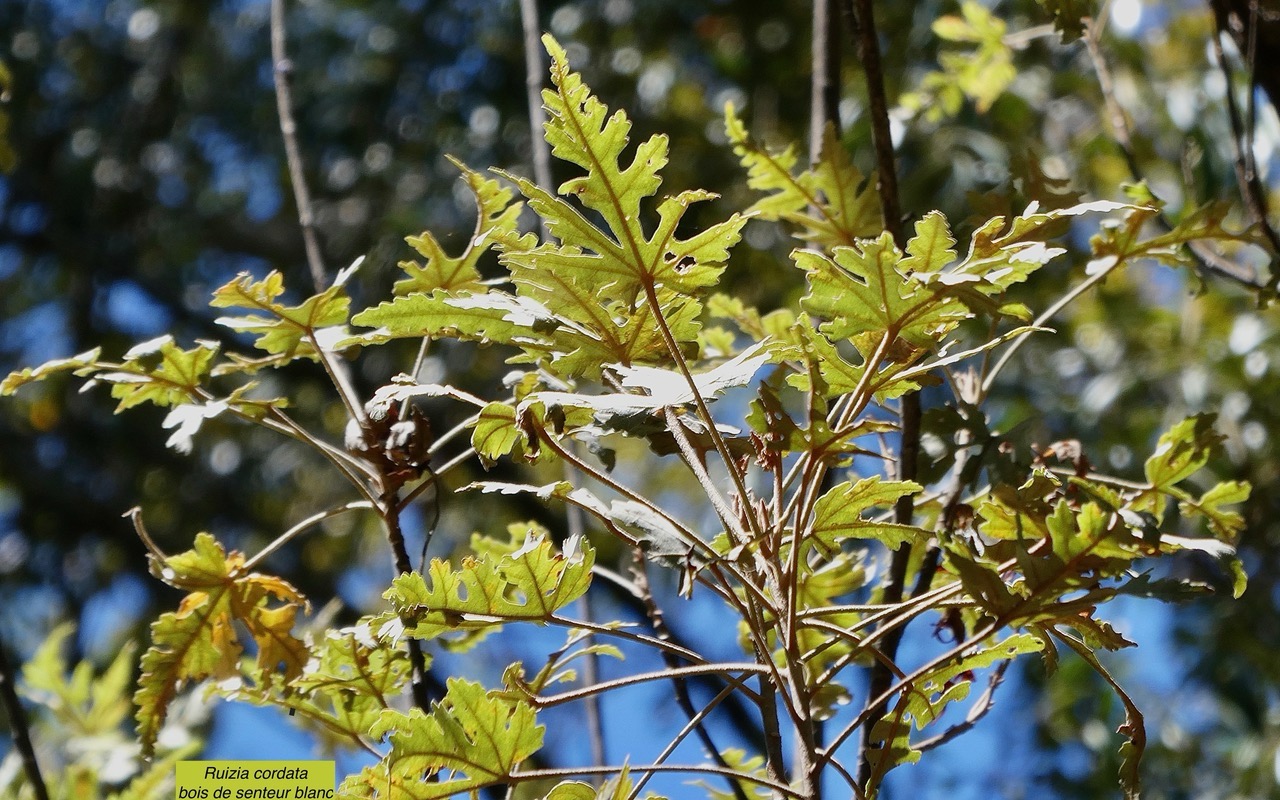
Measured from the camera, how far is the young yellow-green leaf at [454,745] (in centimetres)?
63

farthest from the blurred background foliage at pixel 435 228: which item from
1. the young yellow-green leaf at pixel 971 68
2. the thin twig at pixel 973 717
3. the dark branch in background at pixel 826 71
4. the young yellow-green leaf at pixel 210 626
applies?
the young yellow-green leaf at pixel 210 626

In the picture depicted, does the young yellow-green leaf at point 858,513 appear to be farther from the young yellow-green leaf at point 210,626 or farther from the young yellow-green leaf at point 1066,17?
the young yellow-green leaf at point 1066,17

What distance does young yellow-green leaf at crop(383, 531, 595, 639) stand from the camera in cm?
65

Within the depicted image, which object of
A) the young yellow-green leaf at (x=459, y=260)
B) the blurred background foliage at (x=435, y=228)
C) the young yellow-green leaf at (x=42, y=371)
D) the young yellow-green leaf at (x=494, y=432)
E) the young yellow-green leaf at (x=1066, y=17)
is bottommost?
the blurred background foliage at (x=435, y=228)

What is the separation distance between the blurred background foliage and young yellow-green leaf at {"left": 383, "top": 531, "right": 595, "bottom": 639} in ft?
5.55

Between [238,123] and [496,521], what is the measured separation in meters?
1.46

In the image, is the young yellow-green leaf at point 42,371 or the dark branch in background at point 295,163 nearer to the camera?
the young yellow-green leaf at point 42,371

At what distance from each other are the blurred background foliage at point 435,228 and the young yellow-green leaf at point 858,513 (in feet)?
5.23

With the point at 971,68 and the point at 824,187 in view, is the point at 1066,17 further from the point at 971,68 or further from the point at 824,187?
the point at 971,68

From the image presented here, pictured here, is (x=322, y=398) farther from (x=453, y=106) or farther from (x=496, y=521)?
(x=453, y=106)

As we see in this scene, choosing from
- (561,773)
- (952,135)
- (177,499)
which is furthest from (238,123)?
(561,773)

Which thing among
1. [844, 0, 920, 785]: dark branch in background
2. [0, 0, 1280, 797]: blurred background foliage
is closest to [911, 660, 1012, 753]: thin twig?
[844, 0, 920, 785]: dark branch in background

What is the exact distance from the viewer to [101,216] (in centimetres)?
386

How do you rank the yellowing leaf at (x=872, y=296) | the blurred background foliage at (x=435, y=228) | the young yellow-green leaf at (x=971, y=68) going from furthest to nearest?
the blurred background foliage at (x=435, y=228) → the young yellow-green leaf at (x=971, y=68) → the yellowing leaf at (x=872, y=296)
